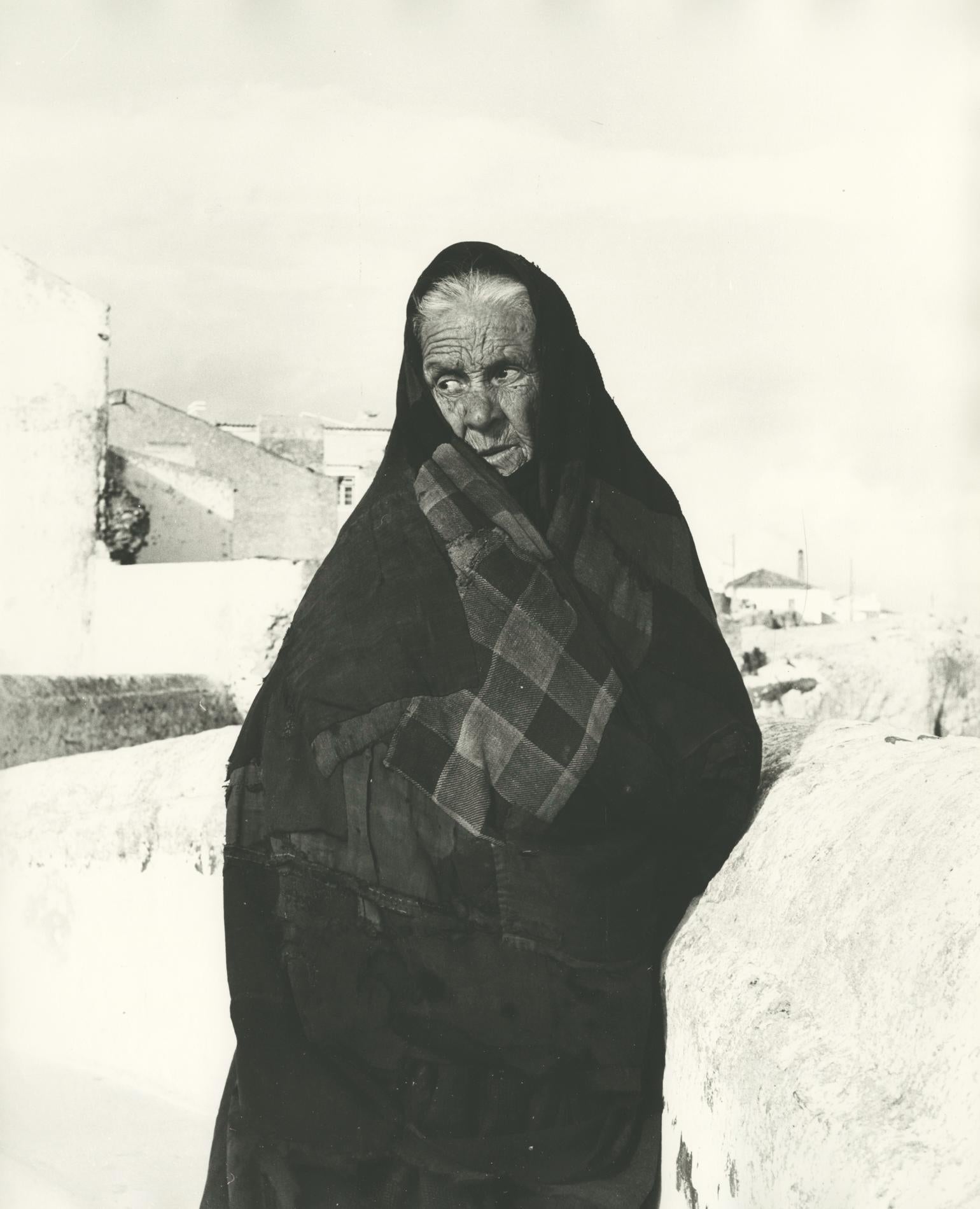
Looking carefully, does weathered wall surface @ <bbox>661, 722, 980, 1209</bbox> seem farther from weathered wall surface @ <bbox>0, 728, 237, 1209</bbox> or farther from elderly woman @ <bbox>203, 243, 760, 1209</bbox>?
weathered wall surface @ <bbox>0, 728, 237, 1209</bbox>

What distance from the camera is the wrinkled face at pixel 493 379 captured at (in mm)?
2240

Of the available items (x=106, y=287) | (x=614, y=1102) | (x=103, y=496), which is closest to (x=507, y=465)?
(x=614, y=1102)

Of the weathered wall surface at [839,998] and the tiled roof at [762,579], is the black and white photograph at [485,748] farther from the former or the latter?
the tiled roof at [762,579]

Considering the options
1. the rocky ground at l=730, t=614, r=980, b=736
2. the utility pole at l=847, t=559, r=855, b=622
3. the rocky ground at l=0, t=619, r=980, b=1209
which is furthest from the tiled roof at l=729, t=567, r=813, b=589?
the rocky ground at l=0, t=619, r=980, b=1209

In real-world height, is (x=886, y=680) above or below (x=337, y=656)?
below

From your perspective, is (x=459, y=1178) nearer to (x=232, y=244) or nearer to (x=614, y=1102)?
(x=614, y=1102)

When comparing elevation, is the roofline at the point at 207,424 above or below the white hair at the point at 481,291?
above

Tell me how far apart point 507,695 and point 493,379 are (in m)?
0.56

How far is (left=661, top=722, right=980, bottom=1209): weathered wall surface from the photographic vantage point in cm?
142

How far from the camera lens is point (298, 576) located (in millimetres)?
9789

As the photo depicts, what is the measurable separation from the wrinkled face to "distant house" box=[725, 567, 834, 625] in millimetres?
6225

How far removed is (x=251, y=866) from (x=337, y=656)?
0.38m

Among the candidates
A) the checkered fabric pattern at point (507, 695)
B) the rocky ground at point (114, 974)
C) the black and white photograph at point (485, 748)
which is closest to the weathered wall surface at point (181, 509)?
the black and white photograph at point (485, 748)

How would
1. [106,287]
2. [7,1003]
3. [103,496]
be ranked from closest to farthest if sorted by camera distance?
1. [7,1003]
2. [106,287]
3. [103,496]
